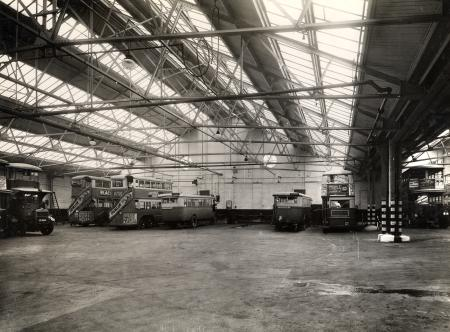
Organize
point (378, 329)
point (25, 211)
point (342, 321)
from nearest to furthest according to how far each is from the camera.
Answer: point (378, 329)
point (342, 321)
point (25, 211)

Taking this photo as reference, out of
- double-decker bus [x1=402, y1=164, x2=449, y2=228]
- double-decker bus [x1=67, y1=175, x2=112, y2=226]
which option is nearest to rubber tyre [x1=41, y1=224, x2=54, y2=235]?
double-decker bus [x1=67, y1=175, x2=112, y2=226]

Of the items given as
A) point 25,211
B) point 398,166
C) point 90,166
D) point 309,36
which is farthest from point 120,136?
point 309,36

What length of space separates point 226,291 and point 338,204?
1547 centimetres

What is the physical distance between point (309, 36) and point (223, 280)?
610 centimetres

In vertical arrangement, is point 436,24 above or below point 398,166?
above

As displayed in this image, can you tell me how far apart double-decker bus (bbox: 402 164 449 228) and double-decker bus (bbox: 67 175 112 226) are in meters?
21.4

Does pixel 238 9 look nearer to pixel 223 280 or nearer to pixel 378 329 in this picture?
pixel 223 280

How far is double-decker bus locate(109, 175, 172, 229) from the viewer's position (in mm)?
22109

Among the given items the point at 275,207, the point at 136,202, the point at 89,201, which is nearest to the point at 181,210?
the point at 136,202

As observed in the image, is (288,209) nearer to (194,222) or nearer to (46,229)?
(194,222)

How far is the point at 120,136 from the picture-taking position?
1172 inches

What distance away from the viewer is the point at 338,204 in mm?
20625

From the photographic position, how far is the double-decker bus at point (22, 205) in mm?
17930

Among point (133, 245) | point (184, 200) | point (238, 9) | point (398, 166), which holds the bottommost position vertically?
point (133, 245)
